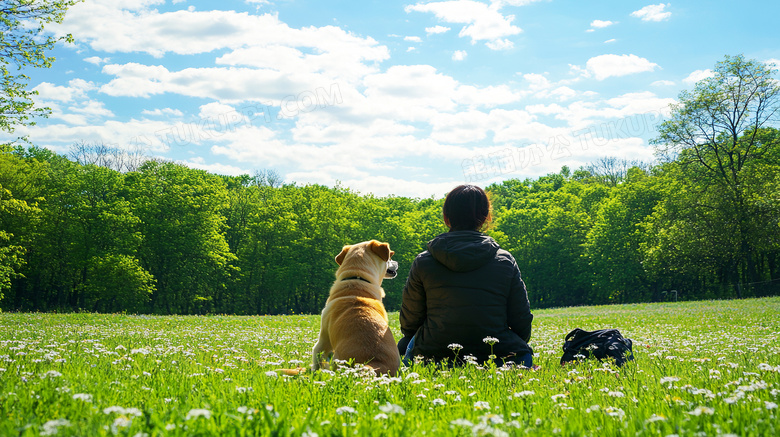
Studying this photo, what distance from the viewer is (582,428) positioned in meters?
2.74

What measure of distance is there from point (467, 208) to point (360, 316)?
1.63 meters

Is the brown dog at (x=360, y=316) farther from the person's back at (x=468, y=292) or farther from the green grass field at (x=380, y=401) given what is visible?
the person's back at (x=468, y=292)

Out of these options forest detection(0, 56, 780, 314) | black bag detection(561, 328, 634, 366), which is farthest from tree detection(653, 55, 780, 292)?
black bag detection(561, 328, 634, 366)

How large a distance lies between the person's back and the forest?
3542 centimetres

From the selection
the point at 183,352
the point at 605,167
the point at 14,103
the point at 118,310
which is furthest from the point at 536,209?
the point at 183,352

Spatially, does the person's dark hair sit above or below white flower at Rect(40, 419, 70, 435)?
above

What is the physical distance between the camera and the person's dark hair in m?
5.35

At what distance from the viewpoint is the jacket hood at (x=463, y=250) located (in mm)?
5086

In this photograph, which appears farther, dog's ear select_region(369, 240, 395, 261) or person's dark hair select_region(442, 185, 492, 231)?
dog's ear select_region(369, 240, 395, 261)

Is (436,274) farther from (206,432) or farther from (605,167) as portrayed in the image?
(605,167)

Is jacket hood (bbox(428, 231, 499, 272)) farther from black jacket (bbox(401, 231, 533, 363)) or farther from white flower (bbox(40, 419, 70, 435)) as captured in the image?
white flower (bbox(40, 419, 70, 435))

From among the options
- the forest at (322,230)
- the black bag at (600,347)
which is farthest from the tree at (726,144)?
the black bag at (600,347)

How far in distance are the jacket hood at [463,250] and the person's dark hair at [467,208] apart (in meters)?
0.14

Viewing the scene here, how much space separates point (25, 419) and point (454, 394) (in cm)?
272
